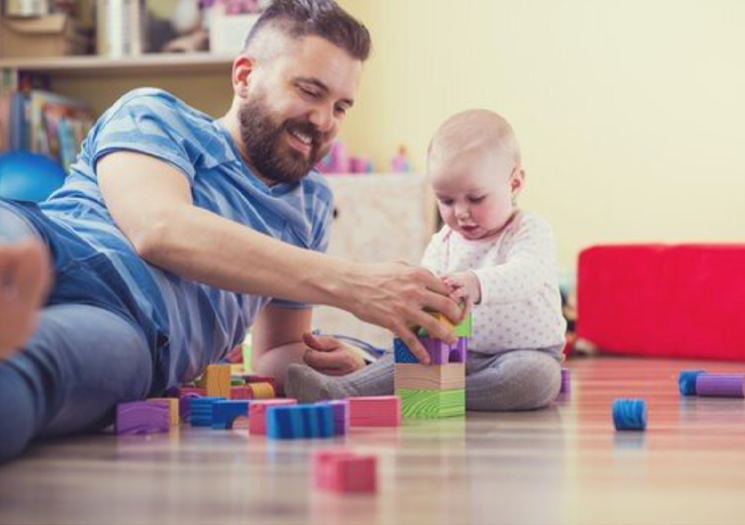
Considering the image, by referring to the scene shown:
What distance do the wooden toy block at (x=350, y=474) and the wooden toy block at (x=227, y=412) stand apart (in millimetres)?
549

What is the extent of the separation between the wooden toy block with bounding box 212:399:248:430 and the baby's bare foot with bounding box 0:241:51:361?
68 cm

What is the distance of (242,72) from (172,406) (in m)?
0.63

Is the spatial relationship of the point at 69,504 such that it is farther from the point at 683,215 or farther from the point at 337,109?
the point at 683,215

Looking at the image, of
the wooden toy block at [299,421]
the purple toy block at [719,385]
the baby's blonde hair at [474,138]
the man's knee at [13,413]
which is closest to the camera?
the man's knee at [13,413]

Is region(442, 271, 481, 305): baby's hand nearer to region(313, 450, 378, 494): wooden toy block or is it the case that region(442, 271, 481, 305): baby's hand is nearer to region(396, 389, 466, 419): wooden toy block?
region(396, 389, 466, 419): wooden toy block

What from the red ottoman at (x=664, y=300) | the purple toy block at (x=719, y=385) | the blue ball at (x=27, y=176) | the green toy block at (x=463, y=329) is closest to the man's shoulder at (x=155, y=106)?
the green toy block at (x=463, y=329)

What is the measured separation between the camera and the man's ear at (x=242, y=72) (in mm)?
1975

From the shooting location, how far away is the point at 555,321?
1.92m

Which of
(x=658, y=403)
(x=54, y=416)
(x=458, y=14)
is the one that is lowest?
(x=658, y=403)

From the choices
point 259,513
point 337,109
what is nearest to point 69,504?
point 259,513

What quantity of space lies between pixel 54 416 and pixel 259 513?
47cm

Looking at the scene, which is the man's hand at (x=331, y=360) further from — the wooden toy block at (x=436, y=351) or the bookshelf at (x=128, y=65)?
the bookshelf at (x=128, y=65)

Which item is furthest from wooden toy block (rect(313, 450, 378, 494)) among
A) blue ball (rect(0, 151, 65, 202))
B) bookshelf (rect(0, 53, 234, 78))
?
bookshelf (rect(0, 53, 234, 78))

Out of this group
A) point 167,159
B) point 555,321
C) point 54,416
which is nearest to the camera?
point 54,416
